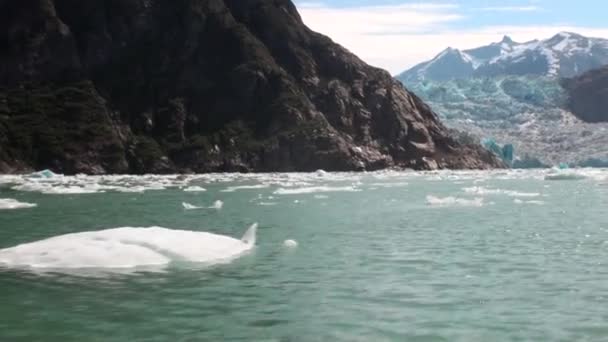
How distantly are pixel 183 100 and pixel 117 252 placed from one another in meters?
161

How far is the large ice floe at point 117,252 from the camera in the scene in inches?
934

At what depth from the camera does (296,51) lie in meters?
196

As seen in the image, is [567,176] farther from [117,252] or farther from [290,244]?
[117,252]

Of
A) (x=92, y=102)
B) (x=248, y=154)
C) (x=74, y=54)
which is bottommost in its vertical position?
(x=248, y=154)

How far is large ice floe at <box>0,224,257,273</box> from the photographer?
2372 centimetres

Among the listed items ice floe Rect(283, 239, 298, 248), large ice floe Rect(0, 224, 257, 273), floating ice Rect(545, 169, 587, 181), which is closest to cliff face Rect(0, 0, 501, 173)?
floating ice Rect(545, 169, 587, 181)

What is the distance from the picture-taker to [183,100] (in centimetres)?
18250

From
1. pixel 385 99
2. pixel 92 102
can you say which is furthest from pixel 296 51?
pixel 92 102

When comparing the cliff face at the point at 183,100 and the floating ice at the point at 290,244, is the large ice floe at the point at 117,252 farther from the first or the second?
the cliff face at the point at 183,100

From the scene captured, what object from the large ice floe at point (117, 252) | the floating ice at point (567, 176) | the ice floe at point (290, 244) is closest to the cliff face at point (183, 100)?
the floating ice at point (567, 176)

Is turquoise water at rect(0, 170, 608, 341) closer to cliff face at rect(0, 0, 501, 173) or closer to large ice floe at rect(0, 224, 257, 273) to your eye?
large ice floe at rect(0, 224, 257, 273)

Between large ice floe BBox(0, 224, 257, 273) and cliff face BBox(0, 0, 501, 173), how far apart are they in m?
136

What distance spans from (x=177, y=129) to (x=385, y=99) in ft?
180

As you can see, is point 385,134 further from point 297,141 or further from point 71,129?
point 71,129
